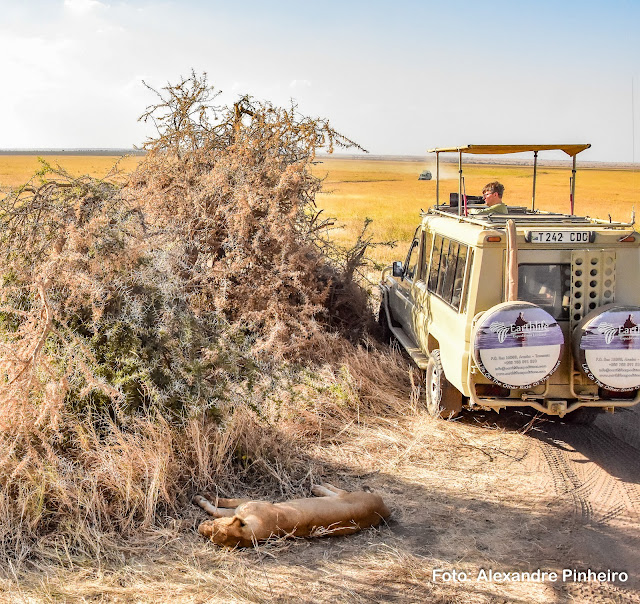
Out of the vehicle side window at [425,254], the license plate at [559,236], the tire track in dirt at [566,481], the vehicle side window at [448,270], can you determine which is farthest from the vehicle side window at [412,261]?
the tire track in dirt at [566,481]

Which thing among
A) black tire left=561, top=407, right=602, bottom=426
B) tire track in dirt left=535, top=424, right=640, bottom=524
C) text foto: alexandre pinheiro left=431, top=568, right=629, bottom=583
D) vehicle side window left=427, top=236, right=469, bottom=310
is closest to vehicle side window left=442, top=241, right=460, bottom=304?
vehicle side window left=427, top=236, right=469, bottom=310

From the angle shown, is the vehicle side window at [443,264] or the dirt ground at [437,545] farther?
the vehicle side window at [443,264]

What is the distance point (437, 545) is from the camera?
14.7ft

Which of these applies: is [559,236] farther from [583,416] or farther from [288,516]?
[288,516]

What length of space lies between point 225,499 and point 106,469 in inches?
33.4

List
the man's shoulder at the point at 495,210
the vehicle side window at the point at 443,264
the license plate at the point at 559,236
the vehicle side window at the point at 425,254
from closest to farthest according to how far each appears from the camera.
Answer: the license plate at the point at 559,236 → the vehicle side window at the point at 443,264 → the man's shoulder at the point at 495,210 → the vehicle side window at the point at 425,254

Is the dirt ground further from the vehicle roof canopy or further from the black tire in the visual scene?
the vehicle roof canopy

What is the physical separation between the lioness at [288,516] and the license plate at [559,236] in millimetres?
2429

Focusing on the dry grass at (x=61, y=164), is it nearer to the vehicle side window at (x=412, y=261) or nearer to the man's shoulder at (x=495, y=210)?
the vehicle side window at (x=412, y=261)

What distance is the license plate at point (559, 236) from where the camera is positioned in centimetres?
555

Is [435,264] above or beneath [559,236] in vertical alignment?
beneath

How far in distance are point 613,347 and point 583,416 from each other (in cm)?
165

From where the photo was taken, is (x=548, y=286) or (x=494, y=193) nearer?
(x=548, y=286)

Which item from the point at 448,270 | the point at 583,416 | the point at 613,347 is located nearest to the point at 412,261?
the point at 448,270
